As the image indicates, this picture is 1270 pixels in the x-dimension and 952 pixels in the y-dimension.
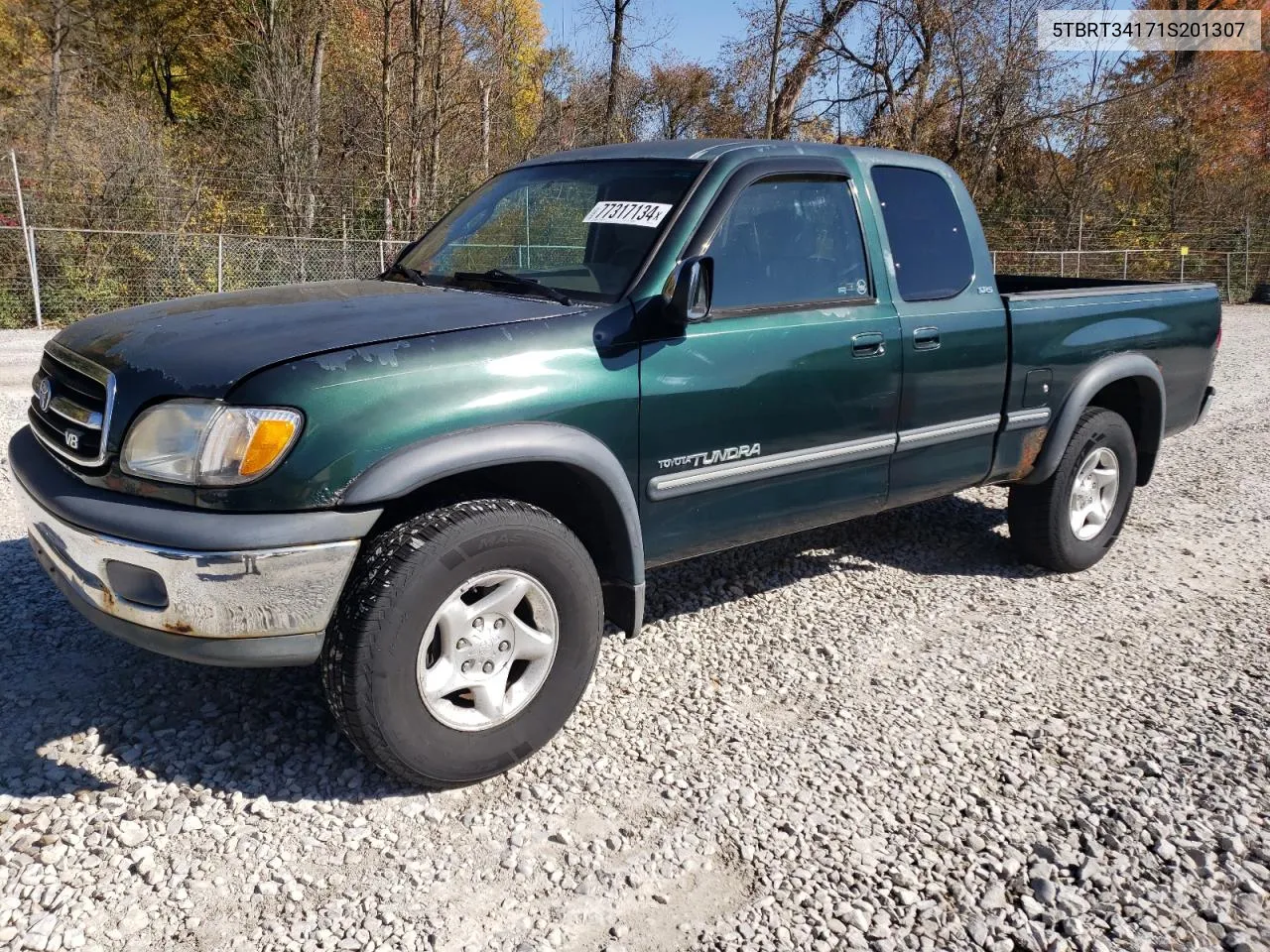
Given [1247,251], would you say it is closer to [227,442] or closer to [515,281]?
[515,281]

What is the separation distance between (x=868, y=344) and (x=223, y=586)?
7.97ft

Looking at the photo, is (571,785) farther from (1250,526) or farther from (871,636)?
(1250,526)

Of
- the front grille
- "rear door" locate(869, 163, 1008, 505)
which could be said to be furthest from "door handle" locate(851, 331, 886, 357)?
the front grille

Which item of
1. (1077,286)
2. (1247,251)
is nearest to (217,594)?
(1077,286)

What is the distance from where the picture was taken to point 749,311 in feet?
11.2

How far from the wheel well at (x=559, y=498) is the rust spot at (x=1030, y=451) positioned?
2278 mm

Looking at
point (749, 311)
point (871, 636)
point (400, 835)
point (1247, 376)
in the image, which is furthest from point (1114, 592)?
point (1247, 376)

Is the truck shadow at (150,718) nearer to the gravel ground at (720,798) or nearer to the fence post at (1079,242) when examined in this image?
the gravel ground at (720,798)

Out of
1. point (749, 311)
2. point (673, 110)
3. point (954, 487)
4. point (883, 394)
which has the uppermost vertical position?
point (673, 110)

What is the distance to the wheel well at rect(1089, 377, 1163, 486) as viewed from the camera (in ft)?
16.5

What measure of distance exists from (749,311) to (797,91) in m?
24.5

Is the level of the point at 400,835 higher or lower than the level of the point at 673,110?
lower

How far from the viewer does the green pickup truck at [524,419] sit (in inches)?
100

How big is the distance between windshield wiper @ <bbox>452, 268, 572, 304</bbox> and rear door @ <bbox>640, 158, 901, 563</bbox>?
0.39 m
